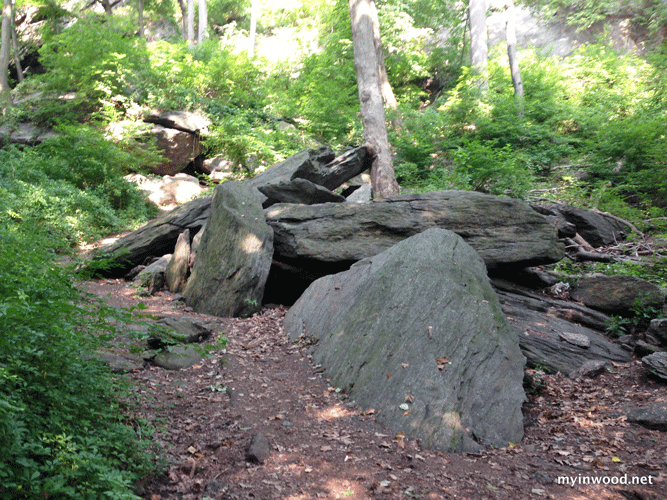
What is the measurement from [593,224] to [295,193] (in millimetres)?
6684

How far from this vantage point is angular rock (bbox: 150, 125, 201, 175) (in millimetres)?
15750

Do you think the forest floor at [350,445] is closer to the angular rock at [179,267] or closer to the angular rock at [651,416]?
the angular rock at [651,416]

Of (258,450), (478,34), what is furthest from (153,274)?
(478,34)

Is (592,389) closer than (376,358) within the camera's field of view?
No

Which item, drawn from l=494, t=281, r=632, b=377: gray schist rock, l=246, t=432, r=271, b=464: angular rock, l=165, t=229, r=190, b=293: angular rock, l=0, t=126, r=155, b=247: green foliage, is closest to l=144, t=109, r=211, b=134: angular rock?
l=0, t=126, r=155, b=247: green foliage

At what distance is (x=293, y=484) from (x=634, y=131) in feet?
45.8

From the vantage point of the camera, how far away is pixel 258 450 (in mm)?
3361

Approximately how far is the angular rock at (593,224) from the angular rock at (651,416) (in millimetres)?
5714

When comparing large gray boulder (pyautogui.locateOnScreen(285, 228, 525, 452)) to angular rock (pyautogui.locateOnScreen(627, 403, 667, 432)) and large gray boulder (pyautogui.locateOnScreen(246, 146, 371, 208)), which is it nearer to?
angular rock (pyautogui.locateOnScreen(627, 403, 667, 432))

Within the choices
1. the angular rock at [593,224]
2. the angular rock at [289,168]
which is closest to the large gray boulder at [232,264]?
the angular rock at [289,168]

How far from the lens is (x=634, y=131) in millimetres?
12359

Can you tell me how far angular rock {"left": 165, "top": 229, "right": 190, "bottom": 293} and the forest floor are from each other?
10.7 feet

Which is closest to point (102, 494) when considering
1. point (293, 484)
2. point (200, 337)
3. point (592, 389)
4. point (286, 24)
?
point (293, 484)

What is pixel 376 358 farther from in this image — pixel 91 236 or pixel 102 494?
pixel 91 236
